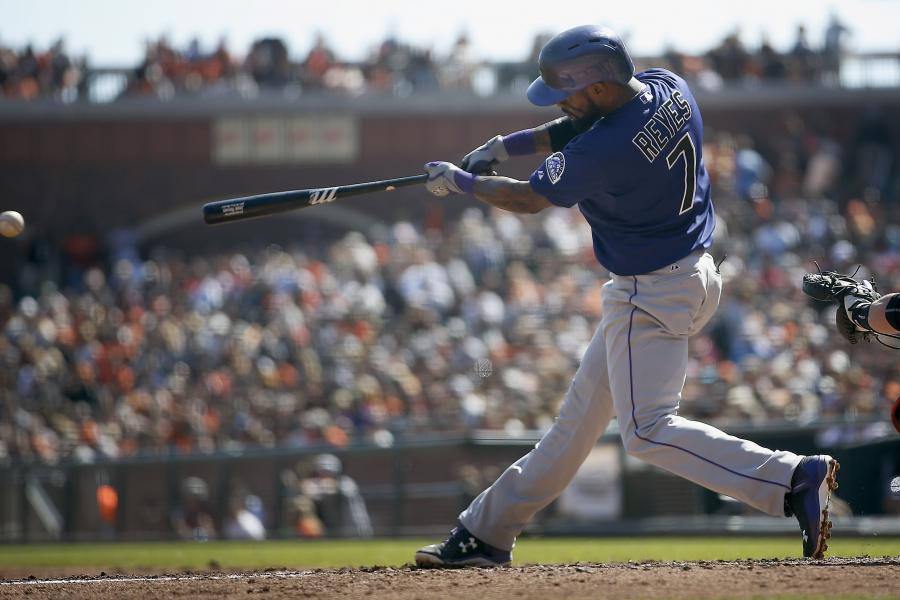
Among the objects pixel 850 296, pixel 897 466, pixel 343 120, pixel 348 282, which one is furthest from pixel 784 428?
pixel 343 120

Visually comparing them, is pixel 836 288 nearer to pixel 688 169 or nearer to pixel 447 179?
pixel 688 169

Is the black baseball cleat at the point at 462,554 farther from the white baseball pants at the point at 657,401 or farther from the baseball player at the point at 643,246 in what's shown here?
the baseball player at the point at 643,246

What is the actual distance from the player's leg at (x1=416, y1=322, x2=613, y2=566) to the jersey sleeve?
30.3 inches

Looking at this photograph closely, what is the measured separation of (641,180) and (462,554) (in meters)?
1.77

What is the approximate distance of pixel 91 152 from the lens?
26.2m

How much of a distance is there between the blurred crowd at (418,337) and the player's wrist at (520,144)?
5.90 metres

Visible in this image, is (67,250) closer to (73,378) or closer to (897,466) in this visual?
(73,378)

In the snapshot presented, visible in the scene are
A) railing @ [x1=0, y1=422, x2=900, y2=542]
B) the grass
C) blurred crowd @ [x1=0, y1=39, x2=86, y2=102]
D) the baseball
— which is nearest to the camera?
the baseball

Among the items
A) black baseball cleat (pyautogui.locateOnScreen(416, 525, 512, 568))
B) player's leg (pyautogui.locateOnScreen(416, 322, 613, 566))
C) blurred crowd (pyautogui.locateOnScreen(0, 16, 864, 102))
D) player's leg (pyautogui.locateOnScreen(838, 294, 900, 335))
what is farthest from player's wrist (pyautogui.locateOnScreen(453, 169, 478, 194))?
blurred crowd (pyautogui.locateOnScreen(0, 16, 864, 102))

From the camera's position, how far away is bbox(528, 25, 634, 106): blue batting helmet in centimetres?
518

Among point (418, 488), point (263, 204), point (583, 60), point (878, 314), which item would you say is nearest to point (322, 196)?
point (263, 204)

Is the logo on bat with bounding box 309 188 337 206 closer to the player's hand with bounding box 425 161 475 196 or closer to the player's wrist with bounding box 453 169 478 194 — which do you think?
the player's hand with bounding box 425 161 475 196

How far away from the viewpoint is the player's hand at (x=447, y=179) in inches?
215

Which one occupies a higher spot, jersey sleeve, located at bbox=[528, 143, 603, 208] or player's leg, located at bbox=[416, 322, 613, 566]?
jersey sleeve, located at bbox=[528, 143, 603, 208]
